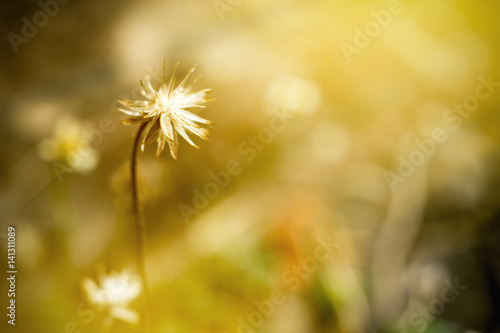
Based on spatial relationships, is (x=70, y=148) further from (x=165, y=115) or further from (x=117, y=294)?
(x=165, y=115)

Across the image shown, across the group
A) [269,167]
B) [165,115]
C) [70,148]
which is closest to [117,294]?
[70,148]

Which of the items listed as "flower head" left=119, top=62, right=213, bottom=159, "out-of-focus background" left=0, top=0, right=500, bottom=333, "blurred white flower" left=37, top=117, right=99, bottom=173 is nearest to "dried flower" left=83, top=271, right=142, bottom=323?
"out-of-focus background" left=0, top=0, right=500, bottom=333

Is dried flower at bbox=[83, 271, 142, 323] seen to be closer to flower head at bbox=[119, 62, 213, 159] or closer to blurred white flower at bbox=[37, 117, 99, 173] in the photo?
blurred white flower at bbox=[37, 117, 99, 173]

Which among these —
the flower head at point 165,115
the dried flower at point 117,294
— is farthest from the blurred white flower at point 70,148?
the flower head at point 165,115

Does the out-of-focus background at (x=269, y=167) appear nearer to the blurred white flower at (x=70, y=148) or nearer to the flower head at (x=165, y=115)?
the blurred white flower at (x=70, y=148)

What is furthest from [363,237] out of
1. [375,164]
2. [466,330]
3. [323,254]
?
[466,330]

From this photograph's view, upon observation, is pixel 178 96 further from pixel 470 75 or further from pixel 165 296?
pixel 470 75
